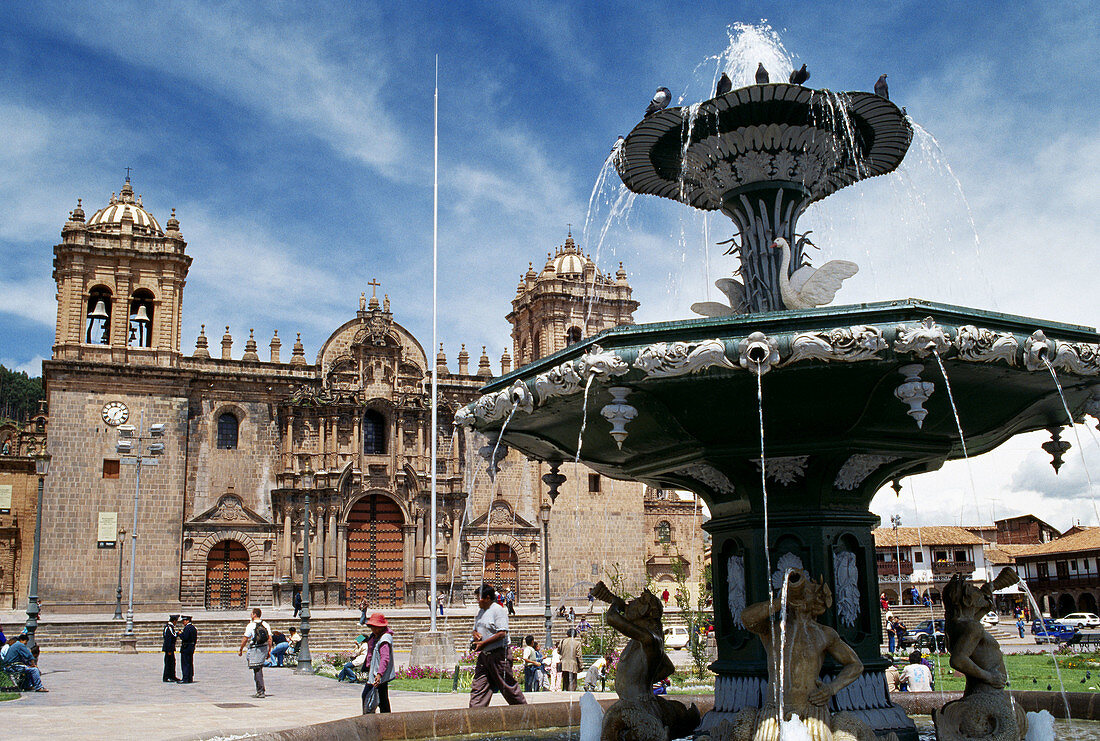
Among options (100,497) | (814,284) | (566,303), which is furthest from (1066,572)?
(814,284)

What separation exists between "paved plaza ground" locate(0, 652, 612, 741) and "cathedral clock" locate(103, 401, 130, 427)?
1357 centimetres

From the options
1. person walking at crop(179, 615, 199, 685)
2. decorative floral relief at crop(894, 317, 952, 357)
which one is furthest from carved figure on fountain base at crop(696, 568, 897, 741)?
person walking at crop(179, 615, 199, 685)

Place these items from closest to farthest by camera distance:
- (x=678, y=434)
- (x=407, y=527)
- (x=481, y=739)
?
(x=678, y=434), (x=481, y=739), (x=407, y=527)

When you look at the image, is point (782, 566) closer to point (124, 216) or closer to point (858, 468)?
point (858, 468)

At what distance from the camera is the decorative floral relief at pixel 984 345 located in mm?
4727

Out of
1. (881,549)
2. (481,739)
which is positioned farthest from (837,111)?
(881,549)

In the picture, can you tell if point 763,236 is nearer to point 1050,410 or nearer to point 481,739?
point 1050,410

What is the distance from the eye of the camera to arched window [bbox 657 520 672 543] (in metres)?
38.8

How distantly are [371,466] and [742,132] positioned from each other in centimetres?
3013

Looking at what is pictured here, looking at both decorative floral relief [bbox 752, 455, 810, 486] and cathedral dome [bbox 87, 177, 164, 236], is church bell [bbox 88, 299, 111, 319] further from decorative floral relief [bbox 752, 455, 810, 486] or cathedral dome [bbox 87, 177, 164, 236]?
decorative floral relief [bbox 752, 455, 810, 486]

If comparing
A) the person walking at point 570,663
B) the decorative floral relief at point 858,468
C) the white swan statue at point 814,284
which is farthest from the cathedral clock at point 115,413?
the decorative floral relief at point 858,468

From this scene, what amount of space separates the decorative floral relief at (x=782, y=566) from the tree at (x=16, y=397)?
77.0m

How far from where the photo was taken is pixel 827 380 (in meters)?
5.13

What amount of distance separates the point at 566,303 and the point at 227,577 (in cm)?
1627
